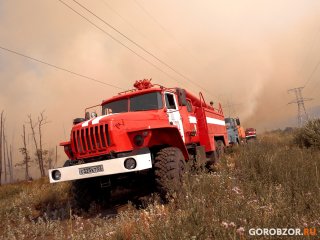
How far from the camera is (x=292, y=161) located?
7.13 meters

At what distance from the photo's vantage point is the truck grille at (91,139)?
6508mm

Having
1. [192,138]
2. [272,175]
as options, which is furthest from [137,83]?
Answer: [272,175]

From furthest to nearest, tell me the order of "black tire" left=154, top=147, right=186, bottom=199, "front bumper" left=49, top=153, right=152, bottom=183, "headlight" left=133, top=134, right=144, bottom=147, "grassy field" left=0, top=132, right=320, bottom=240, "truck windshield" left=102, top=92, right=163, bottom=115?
"truck windshield" left=102, top=92, right=163, bottom=115 → "headlight" left=133, top=134, right=144, bottom=147 → "black tire" left=154, top=147, right=186, bottom=199 → "front bumper" left=49, top=153, right=152, bottom=183 → "grassy field" left=0, top=132, right=320, bottom=240

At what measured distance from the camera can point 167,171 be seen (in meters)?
6.36

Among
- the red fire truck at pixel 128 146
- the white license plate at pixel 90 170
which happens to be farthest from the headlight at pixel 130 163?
the white license plate at pixel 90 170

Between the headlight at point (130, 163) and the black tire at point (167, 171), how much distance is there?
24.1 inches

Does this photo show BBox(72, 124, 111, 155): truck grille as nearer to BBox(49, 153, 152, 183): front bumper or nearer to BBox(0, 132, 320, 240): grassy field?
BBox(49, 153, 152, 183): front bumper

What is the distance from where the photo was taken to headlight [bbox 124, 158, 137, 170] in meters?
5.93

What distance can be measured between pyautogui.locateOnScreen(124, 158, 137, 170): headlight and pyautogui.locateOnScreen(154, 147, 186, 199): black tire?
61 centimetres

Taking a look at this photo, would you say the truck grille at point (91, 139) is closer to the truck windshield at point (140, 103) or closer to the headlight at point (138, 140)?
the headlight at point (138, 140)

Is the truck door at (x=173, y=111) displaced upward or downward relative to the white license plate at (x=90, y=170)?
upward

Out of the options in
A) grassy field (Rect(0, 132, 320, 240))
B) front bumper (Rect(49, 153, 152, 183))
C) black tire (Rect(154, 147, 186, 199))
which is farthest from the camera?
black tire (Rect(154, 147, 186, 199))

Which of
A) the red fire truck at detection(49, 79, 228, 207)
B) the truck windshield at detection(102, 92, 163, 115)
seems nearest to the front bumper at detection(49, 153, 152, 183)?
the red fire truck at detection(49, 79, 228, 207)

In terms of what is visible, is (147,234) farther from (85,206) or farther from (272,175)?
(85,206)
